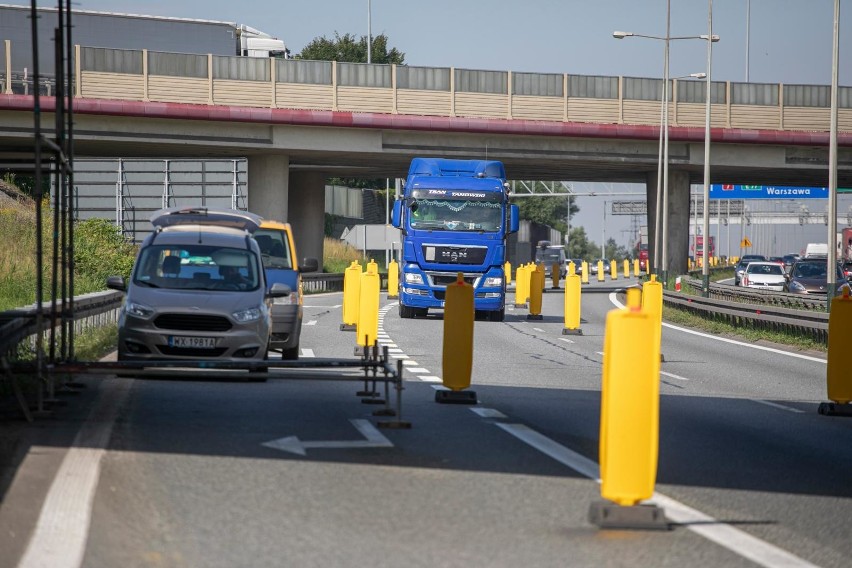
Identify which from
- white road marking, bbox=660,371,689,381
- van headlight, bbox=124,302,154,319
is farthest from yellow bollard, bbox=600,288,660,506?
white road marking, bbox=660,371,689,381

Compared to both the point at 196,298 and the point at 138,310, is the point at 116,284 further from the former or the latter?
the point at 196,298

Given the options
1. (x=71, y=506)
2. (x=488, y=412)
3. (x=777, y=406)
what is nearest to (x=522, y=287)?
(x=777, y=406)

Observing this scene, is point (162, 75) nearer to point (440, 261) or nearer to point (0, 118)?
point (0, 118)

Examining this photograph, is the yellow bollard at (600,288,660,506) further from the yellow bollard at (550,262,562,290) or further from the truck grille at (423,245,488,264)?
the yellow bollard at (550,262,562,290)

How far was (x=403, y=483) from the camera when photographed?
26.3 feet

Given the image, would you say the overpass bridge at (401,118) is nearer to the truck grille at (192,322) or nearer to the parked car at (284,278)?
the parked car at (284,278)

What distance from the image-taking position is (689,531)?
6746 mm

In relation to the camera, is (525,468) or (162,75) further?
(162,75)

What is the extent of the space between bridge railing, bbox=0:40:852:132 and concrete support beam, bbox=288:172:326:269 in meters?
11.2

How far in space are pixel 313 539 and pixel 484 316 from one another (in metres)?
27.4

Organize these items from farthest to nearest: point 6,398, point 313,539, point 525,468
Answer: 1. point 6,398
2. point 525,468
3. point 313,539

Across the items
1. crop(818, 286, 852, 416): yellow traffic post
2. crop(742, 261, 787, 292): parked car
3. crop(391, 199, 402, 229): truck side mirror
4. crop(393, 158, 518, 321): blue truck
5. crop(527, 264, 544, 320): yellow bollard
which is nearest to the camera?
crop(818, 286, 852, 416): yellow traffic post

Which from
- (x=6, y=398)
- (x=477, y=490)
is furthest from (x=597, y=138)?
(x=477, y=490)

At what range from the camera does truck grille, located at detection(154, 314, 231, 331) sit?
14.7 metres
